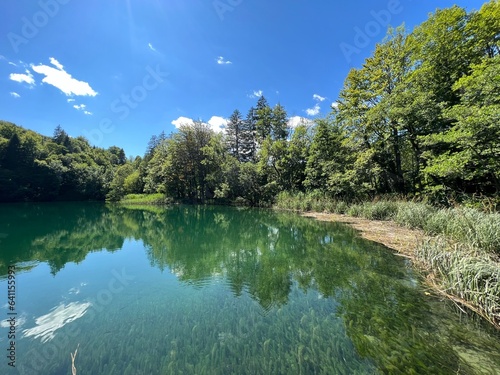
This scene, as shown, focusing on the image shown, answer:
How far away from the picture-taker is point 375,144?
55.7 ft

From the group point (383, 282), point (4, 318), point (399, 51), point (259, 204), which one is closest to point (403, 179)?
point (399, 51)

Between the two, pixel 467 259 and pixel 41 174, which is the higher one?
pixel 41 174

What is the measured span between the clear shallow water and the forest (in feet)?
17.9

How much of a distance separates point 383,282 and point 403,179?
13914mm

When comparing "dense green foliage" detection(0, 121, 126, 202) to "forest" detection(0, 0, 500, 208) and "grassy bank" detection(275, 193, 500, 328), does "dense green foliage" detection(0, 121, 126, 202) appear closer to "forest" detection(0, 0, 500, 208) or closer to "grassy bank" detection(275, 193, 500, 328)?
"forest" detection(0, 0, 500, 208)

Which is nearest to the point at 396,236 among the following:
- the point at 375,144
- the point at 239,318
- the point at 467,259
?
the point at 467,259

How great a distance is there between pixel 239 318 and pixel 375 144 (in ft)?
55.8

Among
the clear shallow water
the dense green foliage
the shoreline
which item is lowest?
the clear shallow water

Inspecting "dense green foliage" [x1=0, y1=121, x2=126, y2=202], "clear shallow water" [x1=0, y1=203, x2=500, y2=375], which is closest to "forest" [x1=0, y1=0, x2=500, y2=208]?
"dense green foliage" [x1=0, y1=121, x2=126, y2=202]

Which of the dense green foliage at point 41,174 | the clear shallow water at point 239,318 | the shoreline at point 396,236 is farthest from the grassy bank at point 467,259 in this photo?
the dense green foliage at point 41,174

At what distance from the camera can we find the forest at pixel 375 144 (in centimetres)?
1002

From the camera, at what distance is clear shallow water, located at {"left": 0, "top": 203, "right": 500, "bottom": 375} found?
299cm

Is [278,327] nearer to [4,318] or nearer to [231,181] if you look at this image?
[4,318]

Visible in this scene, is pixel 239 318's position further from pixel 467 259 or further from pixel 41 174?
pixel 41 174
